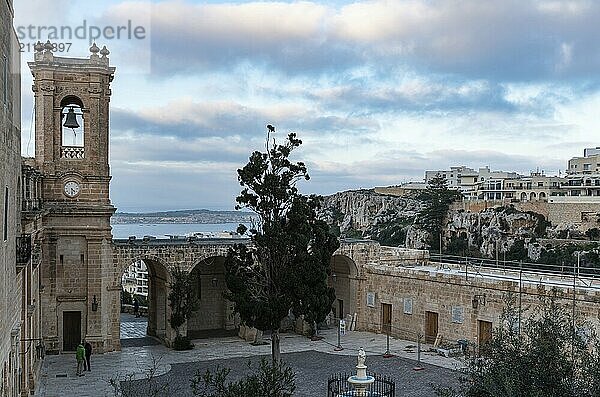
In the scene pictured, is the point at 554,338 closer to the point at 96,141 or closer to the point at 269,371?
the point at 269,371

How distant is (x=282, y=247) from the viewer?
19828mm

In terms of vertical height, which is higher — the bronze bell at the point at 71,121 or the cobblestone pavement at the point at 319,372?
the bronze bell at the point at 71,121

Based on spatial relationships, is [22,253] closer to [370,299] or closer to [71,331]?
[71,331]

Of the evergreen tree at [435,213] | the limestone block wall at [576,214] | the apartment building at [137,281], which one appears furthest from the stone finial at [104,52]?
the limestone block wall at [576,214]

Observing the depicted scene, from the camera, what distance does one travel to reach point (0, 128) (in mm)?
10766

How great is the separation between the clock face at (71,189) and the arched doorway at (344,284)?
11.4m

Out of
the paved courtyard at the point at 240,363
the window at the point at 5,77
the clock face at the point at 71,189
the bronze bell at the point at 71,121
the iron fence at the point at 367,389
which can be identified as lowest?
the paved courtyard at the point at 240,363

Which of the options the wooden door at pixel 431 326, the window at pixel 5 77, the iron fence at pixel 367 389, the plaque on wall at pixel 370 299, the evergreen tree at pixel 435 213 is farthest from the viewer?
the evergreen tree at pixel 435 213

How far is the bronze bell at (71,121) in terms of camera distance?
76.7 feet

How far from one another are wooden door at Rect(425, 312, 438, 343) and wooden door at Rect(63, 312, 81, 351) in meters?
12.9

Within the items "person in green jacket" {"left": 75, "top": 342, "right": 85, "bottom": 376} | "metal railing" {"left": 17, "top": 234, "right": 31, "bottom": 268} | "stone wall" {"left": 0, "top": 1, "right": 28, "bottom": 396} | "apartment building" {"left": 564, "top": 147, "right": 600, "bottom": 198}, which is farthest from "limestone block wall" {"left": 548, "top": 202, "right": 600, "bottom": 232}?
"stone wall" {"left": 0, "top": 1, "right": 28, "bottom": 396}

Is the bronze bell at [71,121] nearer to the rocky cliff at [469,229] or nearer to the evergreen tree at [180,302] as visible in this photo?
the evergreen tree at [180,302]

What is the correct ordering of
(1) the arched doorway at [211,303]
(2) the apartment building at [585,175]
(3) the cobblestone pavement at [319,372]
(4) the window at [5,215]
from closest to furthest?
1. (4) the window at [5,215]
2. (3) the cobblestone pavement at [319,372]
3. (1) the arched doorway at [211,303]
4. (2) the apartment building at [585,175]

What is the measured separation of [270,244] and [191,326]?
36.4ft
